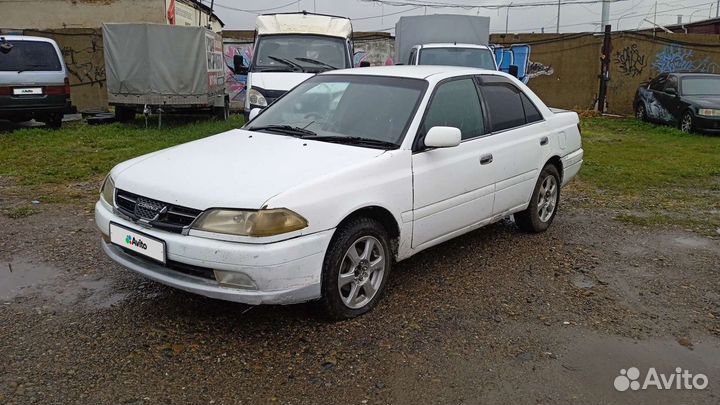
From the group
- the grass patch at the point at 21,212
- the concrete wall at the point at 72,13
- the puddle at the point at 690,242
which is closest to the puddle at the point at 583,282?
the puddle at the point at 690,242

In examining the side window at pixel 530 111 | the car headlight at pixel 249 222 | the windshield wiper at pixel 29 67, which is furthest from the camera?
the windshield wiper at pixel 29 67

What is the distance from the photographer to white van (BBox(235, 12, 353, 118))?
403 inches

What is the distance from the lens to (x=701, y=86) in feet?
45.1

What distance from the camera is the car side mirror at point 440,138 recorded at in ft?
13.3

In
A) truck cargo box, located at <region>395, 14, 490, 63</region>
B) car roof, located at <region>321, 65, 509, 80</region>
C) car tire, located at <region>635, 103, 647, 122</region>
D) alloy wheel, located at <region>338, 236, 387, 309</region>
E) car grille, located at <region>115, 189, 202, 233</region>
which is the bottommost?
alloy wheel, located at <region>338, 236, 387, 309</region>

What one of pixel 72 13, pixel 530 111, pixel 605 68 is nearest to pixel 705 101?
pixel 605 68

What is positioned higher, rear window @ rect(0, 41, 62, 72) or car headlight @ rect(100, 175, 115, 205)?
rear window @ rect(0, 41, 62, 72)

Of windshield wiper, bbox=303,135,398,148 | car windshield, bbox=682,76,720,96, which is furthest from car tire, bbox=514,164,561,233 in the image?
car windshield, bbox=682,76,720,96

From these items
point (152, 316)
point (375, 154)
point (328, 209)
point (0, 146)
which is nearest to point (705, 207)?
point (375, 154)

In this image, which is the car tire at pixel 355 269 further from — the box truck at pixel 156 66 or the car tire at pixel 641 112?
the car tire at pixel 641 112

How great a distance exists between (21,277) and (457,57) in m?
9.81

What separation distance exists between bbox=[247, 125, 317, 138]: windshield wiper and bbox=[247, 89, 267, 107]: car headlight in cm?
536

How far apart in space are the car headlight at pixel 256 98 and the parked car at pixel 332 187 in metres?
5.03

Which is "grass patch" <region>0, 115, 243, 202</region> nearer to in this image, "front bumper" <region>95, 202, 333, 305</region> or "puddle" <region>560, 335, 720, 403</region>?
"front bumper" <region>95, 202, 333, 305</region>
